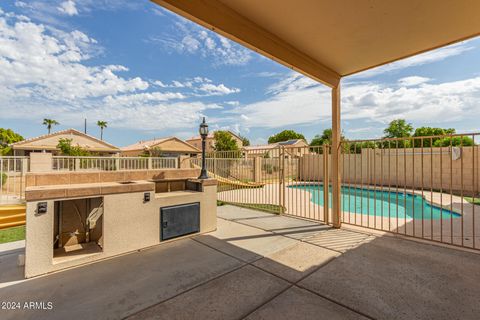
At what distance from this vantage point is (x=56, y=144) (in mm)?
23750

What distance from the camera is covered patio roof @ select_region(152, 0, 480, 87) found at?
8.16ft

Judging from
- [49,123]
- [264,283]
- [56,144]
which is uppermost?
[49,123]

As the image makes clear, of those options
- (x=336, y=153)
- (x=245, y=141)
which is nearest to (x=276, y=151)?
(x=336, y=153)

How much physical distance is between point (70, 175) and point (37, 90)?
27061 millimetres

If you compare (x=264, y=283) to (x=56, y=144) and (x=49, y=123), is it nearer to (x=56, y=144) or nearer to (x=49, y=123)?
(x=56, y=144)

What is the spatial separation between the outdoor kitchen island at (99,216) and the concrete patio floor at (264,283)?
0.22 m

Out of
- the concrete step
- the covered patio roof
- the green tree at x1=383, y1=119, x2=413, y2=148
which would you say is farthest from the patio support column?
the green tree at x1=383, y1=119, x2=413, y2=148

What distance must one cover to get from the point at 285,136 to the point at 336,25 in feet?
154

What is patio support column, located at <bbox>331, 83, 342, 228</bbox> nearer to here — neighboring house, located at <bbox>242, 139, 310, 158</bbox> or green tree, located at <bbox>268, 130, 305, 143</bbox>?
neighboring house, located at <bbox>242, 139, 310, 158</bbox>

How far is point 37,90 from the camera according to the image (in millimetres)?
21938

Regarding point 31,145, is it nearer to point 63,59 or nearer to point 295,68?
point 63,59

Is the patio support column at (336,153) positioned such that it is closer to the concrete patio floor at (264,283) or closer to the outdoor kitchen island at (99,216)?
the concrete patio floor at (264,283)

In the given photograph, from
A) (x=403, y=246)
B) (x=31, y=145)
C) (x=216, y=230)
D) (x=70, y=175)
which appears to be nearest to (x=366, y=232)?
(x=403, y=246)

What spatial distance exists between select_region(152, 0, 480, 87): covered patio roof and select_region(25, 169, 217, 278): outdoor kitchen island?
2.64 m
